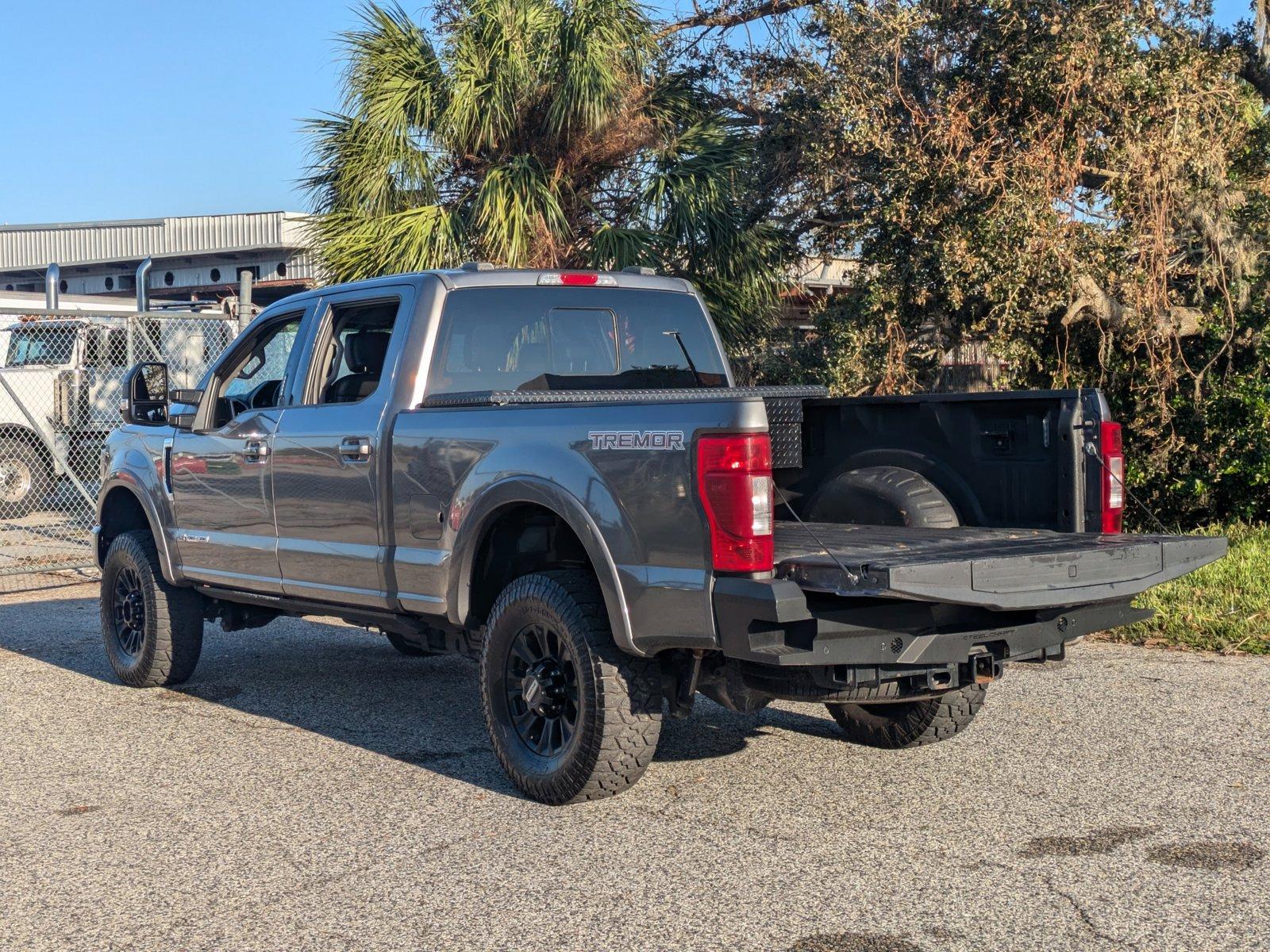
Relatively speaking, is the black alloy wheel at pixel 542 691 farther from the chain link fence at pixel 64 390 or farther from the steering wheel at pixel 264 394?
the chain link fence at pixel 64 390

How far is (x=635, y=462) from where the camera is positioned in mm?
4875

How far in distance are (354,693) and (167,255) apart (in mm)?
22912

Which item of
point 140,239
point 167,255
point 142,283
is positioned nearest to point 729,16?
point 142,283

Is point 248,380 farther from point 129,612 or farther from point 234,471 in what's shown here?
point 129,612

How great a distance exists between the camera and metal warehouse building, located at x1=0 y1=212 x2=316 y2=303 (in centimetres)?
2859

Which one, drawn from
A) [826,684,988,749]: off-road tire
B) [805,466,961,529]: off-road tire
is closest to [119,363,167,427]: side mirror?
[805,466,961,529]: off-road tire

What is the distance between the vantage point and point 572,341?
6.45 m

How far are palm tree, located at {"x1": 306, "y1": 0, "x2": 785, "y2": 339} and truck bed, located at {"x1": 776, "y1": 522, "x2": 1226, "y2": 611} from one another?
8.66 m

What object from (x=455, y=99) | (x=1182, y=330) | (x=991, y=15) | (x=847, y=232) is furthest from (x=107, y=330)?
(x=1182, y=330)

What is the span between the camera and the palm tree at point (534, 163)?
45.5 feet

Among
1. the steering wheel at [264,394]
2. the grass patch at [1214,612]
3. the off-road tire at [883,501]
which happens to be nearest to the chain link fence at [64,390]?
the steering wheel at [264,394]

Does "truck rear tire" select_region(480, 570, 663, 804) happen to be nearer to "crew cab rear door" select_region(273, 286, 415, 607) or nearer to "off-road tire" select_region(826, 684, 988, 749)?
"crew cab rear door" select_region(273, 286, 415, 607)

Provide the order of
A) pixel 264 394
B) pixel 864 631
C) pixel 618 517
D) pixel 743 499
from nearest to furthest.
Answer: pixel 743 499, pixel 864 631, pixel 618 517, pixel 264 394

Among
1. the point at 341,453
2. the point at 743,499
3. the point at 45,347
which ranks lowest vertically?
the point at 743,499
